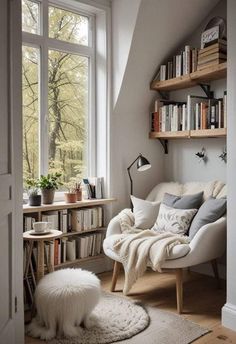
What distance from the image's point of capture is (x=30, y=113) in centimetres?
343

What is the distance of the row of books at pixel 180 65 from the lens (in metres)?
3.49

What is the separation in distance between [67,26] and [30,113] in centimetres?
97

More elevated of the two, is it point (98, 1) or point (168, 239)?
point (98, 1)

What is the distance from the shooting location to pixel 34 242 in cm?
297

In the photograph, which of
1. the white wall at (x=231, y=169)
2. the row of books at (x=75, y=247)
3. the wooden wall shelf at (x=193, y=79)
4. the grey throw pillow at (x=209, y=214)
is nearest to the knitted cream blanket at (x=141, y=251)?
the grey throw pillow at (x=209, y=214)

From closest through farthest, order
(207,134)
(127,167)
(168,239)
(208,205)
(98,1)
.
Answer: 1. (168,239)
2. (208,205)
3. (207,134)
4. (98,1)
5. (127,167)

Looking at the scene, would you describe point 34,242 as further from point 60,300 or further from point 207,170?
point 207,170

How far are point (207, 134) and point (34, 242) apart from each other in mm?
1778

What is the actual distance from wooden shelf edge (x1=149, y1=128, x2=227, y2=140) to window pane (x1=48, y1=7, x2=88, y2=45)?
1.20 meters

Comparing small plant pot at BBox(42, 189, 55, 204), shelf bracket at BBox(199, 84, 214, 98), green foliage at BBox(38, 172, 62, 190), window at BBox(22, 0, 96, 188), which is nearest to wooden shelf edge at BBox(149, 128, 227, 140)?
shelf bracket at BBox(199, 84, 214, 98)

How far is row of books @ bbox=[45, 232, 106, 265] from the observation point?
3279 millimetres

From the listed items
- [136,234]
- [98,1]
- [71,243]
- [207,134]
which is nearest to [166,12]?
[98,1]

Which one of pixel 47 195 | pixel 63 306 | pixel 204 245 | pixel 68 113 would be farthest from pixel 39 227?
pixel 68 113

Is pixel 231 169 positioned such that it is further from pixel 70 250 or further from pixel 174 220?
pixel 70 250
